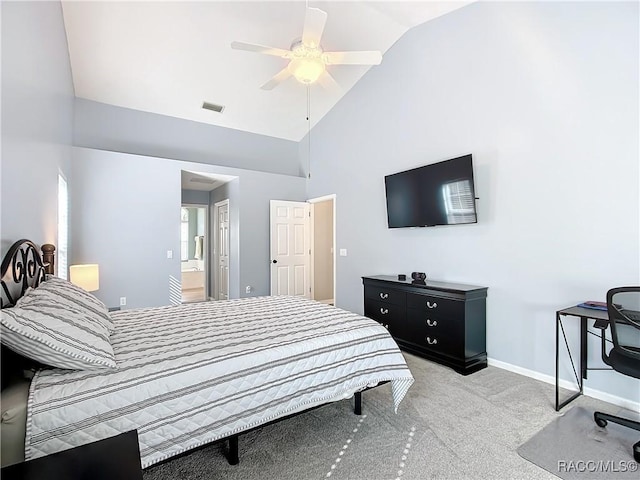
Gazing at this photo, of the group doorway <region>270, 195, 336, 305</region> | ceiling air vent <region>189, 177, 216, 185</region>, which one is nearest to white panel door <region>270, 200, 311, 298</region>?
doorway <region>270, 195, 336, 305</region>

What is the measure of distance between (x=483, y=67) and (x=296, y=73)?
1.98 meters

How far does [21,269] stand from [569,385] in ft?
13.9

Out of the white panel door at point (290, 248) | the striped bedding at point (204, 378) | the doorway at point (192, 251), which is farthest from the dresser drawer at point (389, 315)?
the doorway at point (192, 251)

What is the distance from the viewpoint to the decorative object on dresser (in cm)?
319

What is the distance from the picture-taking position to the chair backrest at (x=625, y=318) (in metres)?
1.98

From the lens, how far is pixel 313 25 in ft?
8.84

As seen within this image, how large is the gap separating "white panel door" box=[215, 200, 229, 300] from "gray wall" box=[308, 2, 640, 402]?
320 centimetres

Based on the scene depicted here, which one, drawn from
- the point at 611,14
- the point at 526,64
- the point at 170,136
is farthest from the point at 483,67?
the point at 170,136

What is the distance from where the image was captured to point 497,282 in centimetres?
335

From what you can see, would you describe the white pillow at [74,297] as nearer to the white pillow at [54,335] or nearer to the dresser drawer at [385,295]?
the white pillow at [54,335]

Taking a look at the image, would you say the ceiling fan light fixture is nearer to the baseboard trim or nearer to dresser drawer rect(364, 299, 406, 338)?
dresser drawer rect(364, 299, 406, 338)

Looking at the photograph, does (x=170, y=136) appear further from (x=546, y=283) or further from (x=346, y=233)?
(x=546, y=283)

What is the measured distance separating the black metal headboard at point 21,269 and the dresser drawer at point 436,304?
10.8ft

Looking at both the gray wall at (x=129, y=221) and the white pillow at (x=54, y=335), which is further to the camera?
the gray wall at (x=129, y=221)
